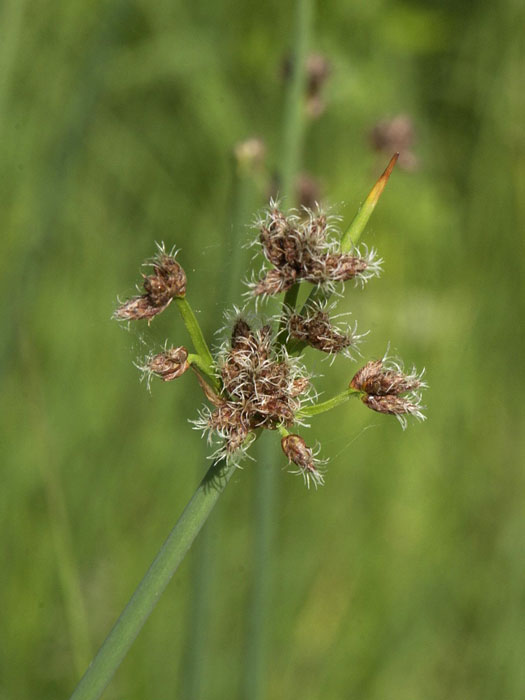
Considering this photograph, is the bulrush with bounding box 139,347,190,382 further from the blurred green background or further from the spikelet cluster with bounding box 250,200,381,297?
the blurred green background

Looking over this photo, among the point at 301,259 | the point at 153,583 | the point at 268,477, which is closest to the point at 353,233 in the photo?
the point at 301,259

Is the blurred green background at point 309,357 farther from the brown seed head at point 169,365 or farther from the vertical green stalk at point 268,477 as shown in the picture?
the brown seed head at point 169,365

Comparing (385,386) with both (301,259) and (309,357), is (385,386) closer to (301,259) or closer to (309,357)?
(301,259)

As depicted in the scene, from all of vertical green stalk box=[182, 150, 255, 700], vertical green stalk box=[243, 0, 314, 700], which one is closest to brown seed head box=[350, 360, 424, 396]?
vertical green stalk box=[182, 150, 255, 700]

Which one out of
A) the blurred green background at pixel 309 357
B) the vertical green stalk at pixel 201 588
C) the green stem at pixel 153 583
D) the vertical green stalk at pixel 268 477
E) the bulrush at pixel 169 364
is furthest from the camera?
the blurred green background at pixel 309 357

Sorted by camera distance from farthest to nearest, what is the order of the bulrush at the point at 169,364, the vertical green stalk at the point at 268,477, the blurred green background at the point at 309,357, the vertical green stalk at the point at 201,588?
1. the blurred green background at the point at 309,357
2. the vertical green stalk at the point at 268,477
3. the vertical green stalk at the point at 201,588
4. the bulrush at the point at 169,364

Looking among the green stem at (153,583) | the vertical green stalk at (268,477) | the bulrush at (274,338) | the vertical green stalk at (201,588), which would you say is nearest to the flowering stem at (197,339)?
the bulrush at (274,338)
